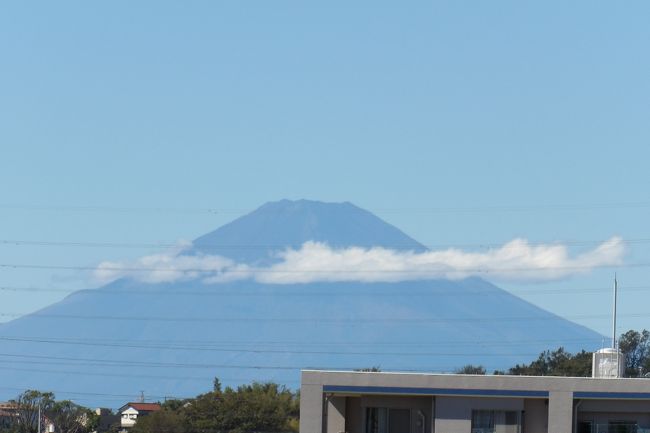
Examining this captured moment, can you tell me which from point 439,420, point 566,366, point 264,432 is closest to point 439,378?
point 439,420

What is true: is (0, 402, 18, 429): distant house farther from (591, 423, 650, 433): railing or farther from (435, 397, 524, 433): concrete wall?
(591, 423, 650, 433): railing

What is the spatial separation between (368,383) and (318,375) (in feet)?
7.14

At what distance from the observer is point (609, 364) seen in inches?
2566

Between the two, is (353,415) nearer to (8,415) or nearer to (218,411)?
(218,411)

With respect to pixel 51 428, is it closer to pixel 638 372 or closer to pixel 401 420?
pixel 638 372

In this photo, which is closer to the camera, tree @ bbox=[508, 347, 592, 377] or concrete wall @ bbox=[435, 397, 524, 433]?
concrete wall @ bbox=[435, 397, 524, 433]

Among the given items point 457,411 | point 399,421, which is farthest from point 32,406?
point 457,411

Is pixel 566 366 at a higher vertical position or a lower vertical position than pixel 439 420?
higher

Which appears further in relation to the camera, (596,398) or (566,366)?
(566,366)

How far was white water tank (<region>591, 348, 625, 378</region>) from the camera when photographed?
65.0m

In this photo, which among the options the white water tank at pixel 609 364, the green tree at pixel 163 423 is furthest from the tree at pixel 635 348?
the white water tank at pixel 609 364

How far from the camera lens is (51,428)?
589 feet

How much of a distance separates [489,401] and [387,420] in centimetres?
485

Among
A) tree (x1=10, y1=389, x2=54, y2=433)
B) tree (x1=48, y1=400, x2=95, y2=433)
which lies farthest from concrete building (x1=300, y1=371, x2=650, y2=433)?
tree (x1=10, y1=389, x2=54, y2=433)
